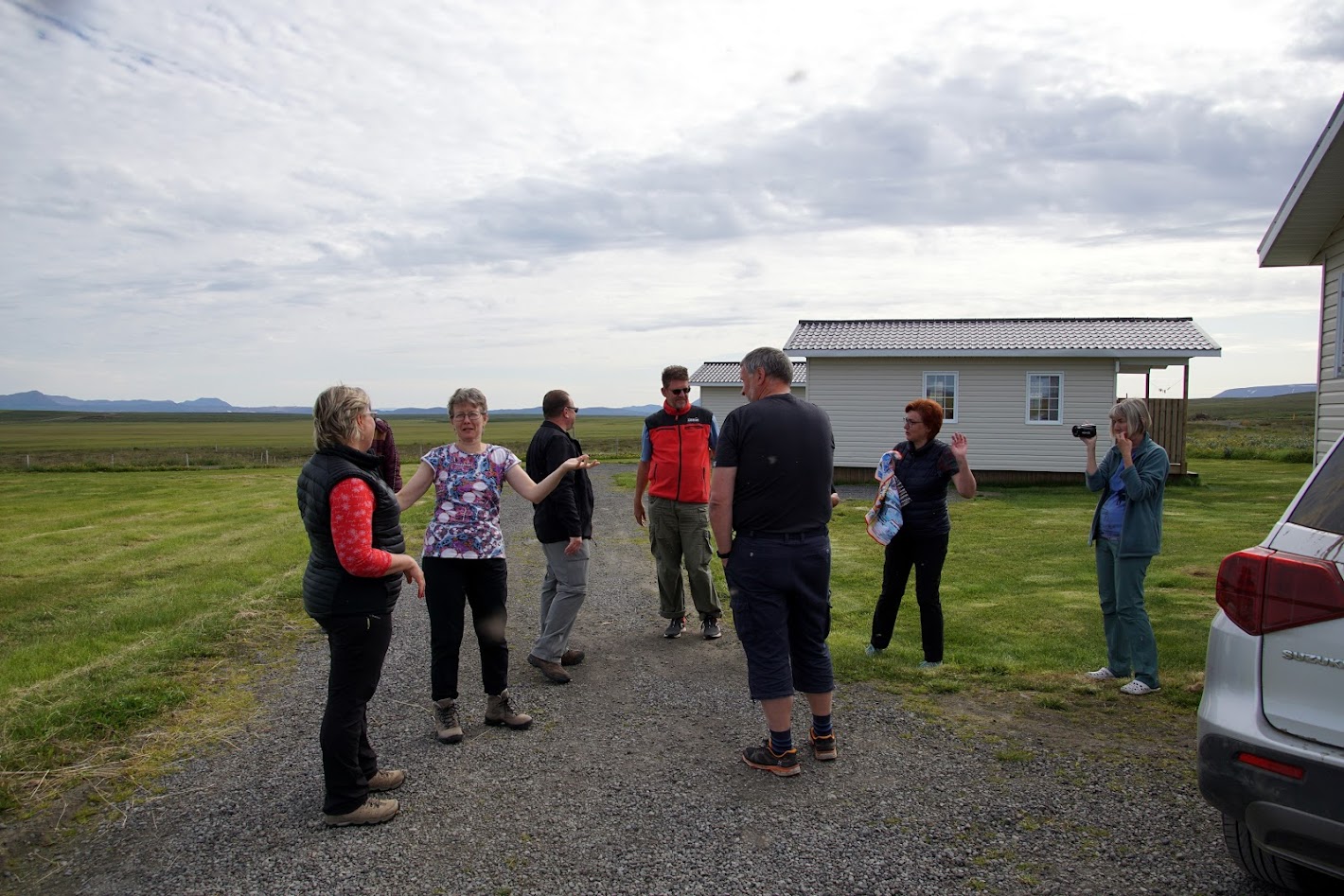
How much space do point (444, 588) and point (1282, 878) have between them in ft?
11.9

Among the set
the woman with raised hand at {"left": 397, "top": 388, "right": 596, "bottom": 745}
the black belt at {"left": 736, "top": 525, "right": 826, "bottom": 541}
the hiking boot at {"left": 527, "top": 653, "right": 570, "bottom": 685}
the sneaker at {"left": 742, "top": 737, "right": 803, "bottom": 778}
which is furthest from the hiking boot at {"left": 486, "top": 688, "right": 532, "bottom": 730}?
the black belt at {"left": 736, "top": 525, "right": 826, "bottom": 541}

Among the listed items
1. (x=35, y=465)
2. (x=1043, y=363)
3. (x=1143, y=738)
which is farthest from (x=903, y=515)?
(x=35, y=465)

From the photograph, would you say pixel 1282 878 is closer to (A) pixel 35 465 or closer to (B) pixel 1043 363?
(B) pixel 1043 363

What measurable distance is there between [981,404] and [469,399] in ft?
56.6

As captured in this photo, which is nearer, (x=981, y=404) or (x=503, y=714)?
(x=503, y=714)

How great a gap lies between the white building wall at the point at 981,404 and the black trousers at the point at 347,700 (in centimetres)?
1687

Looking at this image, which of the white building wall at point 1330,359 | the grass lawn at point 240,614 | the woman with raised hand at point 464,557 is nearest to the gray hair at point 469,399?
the woman with raised hand at point 464,557

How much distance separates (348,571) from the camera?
11.6 feet

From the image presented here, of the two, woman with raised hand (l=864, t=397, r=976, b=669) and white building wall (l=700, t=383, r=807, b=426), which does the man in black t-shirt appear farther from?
white building wall (l=700, t=383, r=807, b=426)

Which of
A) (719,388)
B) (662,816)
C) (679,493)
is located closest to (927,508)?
(679,493)

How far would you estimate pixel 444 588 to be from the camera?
4.62 metres

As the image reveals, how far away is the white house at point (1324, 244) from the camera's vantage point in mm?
8328

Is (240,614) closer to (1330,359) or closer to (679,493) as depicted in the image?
(679,493)

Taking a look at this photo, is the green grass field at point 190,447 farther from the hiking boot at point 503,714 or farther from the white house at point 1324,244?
the white house at point 1324,244
